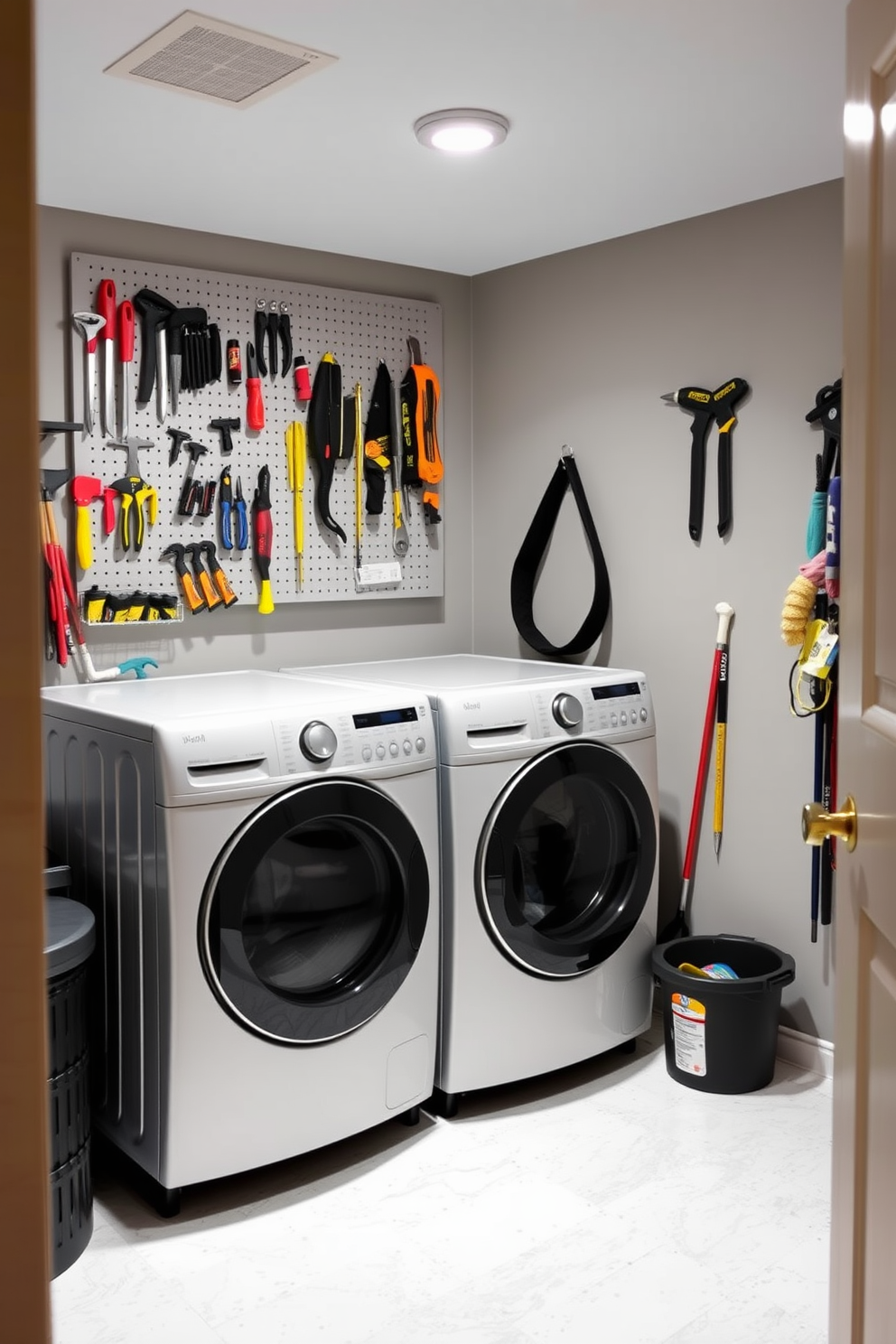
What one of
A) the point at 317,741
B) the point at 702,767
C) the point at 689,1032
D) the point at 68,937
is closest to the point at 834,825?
the point at 317,741

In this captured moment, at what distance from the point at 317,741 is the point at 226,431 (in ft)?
3.84

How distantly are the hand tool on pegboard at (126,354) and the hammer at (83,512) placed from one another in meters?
0.17

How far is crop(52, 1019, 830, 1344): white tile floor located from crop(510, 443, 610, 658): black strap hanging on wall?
1.32m

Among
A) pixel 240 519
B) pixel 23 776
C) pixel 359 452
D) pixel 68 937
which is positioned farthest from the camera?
pixel 359 452

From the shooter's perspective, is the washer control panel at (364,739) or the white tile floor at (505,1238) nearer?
the white tile floor at (505,1238)

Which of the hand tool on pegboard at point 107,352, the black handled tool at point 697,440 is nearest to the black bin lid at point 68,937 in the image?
the hand tool on pegboard at point 107,352

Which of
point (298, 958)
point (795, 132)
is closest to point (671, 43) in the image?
point (795, 132)

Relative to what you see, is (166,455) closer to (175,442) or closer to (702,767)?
(175,442)

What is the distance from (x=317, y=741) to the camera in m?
2.43

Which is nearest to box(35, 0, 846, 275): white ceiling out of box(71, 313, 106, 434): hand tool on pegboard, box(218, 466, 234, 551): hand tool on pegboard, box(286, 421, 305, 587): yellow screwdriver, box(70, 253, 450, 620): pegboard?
box(70, 253, 450, 620): pegboard

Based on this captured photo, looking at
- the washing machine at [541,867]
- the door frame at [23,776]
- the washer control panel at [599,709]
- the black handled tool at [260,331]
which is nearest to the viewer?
the door frame at [23,776]

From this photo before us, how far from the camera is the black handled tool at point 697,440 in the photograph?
3.12 metres

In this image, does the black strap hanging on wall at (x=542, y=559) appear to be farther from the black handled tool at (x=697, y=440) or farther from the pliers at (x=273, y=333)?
the pliers at (x=273, y=333)

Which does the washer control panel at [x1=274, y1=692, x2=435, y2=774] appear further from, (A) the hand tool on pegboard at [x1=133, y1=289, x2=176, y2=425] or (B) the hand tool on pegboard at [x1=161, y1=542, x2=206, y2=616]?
(A) the hand tool on pegboard at [x1=133, y1=289, x2=176, y2=425]
